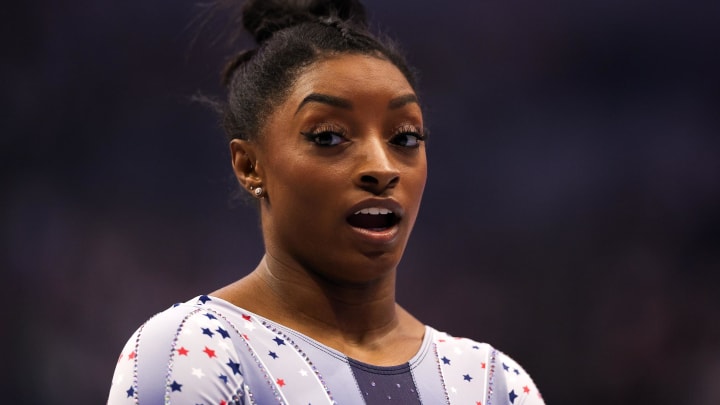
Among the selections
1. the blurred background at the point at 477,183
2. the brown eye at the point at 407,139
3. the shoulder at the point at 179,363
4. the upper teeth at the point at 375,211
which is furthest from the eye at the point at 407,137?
the blurred background at the point at 477,183

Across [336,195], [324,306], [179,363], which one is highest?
[336,195]

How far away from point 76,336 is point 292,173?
959mm

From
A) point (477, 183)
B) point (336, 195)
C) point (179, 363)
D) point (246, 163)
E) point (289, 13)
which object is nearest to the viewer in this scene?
point (179, 363)

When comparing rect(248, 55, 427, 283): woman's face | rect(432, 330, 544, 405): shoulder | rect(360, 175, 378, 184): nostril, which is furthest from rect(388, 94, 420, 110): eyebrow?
rect(432, 330, 544, 405): shoulder

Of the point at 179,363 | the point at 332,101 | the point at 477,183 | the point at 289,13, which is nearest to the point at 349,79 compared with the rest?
the point at 332,101

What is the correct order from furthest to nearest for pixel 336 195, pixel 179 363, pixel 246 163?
pixel 246 163, pixel 336 195, pixel 179 363

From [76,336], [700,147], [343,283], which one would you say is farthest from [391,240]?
[700,147]

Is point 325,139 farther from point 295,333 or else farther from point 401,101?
point 295,333

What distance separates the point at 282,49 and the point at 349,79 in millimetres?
144

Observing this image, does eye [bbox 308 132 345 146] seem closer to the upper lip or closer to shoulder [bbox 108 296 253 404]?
the upper lip

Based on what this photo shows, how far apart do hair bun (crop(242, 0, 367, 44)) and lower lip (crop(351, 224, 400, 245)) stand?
1.21ft

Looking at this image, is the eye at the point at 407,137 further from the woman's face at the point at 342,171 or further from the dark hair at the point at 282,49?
the dark hair at the point at 282,49

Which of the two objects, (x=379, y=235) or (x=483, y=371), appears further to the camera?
(x=483, y=371)

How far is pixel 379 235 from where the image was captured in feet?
4.08
